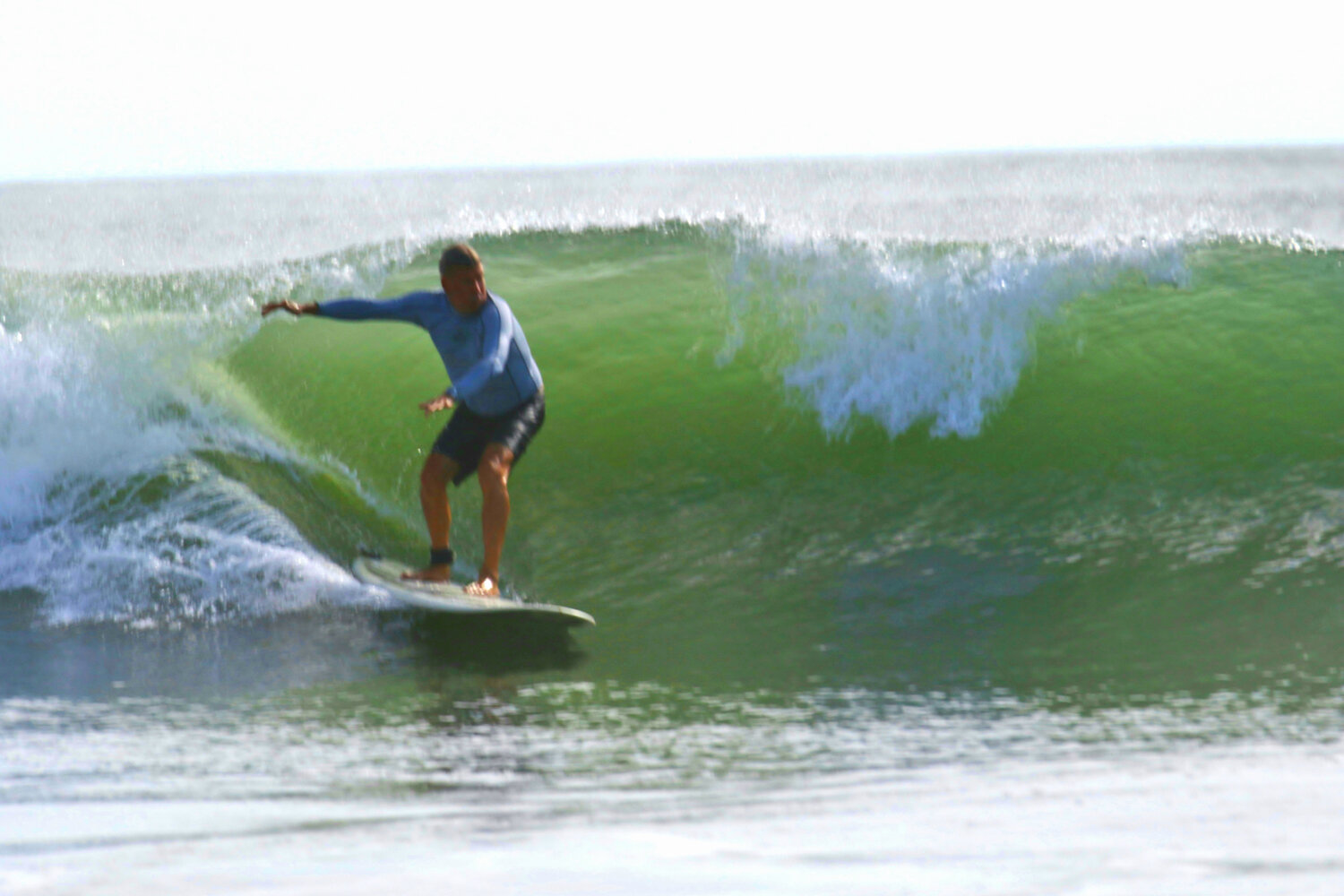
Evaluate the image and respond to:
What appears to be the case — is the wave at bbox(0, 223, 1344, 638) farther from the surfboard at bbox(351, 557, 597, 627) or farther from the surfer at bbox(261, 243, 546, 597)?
the surfer at bbox(261, 243, 546, 597)

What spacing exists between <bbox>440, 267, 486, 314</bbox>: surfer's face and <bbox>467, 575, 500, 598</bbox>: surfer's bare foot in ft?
3.42

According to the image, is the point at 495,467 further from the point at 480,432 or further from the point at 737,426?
the point at 737,426

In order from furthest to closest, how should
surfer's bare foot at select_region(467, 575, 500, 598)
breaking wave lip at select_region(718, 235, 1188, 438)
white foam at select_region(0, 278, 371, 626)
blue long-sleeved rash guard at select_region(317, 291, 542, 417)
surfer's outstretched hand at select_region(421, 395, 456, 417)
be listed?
breaking wave lip at select_region(718, 235, 1188, 438), white foam at select_region(0, 278, 371, 626), blue long-sleeved rash guard at select_region(317, 291, 542, 417), surfer's bare foot at select_region(467, 575, 500, 598), surfer's outstretched hand at select_region(421, 395, 456, 417)

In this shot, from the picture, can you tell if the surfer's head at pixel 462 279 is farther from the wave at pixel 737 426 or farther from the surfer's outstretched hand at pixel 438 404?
the wave at pixel 737 426

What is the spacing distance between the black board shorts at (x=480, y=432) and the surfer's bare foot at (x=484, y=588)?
18.5 inches

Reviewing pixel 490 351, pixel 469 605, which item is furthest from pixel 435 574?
pixel 490 351

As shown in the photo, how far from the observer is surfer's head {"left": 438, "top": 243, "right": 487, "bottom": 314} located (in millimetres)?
5195

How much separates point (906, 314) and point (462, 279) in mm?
3153

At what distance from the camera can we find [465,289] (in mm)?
5238

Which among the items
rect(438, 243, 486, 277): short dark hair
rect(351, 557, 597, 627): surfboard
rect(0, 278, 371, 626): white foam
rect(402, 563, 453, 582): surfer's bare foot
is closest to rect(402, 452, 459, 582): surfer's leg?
rect(402, 563, 453, 582): surfer's bare foot

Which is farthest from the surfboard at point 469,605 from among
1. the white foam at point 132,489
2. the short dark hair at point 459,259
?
the short dark hair at point 459,259

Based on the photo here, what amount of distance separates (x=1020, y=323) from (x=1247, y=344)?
Result: 54.0 inches

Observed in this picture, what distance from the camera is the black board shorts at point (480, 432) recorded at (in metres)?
5.38

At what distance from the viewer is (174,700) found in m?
4.29
